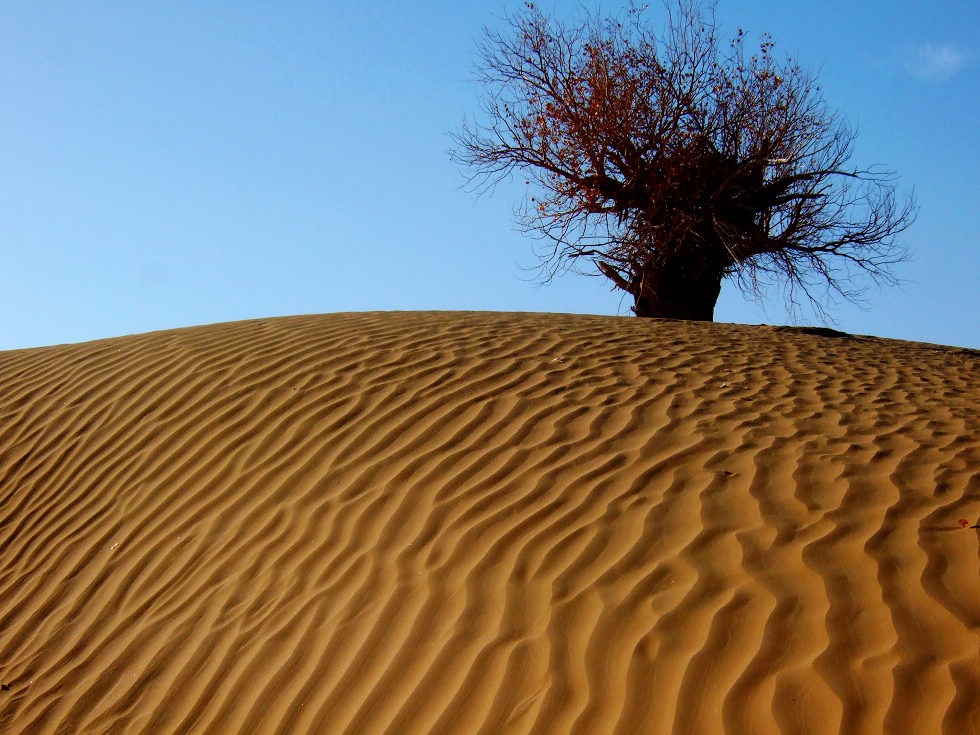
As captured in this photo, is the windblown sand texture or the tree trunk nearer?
the windblown sand texture

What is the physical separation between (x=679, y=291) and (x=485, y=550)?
11172 millimetres

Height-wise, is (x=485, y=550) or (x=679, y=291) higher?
(x=679, y=291)

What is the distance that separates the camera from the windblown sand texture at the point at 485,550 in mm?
3166

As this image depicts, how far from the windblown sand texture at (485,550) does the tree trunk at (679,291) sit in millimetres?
7657

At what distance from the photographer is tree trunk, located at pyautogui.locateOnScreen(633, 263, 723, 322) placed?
14422 mm

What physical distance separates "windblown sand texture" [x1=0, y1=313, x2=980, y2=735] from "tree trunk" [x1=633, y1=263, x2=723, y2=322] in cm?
766

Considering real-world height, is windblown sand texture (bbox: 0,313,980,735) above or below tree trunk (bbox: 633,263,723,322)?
below

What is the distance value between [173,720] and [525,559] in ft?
5.18

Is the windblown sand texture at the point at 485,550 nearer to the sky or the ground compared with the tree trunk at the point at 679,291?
nearer to the ground

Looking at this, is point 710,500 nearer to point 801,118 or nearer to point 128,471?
point 128,471

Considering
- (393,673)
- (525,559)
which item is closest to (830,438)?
(525,559)

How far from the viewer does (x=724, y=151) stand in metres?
14.4

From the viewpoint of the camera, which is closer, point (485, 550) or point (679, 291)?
point (485, 550)

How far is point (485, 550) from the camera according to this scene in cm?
404
